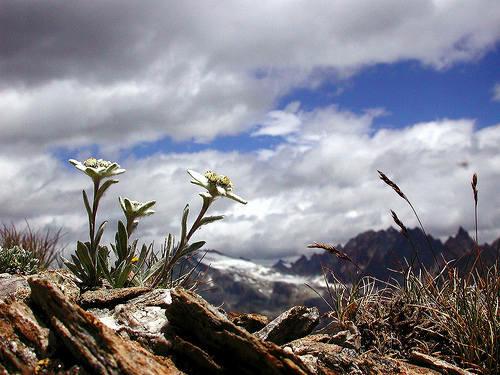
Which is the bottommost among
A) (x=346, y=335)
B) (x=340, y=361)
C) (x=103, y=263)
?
(x=340, y=361)

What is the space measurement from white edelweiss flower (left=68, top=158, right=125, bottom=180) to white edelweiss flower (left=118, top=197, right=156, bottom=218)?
611mm

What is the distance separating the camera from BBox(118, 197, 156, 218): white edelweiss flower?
9.75 m

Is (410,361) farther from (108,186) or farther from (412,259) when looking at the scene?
(108,186)

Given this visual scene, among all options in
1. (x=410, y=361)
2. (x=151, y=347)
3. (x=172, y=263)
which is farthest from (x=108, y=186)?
(x=410, y=361)

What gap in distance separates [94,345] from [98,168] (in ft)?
12.2

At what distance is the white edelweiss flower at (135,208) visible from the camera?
9.75m

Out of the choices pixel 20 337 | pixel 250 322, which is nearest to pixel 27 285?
pixel 20 337

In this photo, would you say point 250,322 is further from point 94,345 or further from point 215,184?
point 94,345

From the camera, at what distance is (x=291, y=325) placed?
339 inches

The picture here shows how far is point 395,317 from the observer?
882 centimetres

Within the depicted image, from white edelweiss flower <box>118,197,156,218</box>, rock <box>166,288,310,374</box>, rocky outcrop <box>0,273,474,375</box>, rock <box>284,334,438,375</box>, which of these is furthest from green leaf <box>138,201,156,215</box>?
rock <box>284,334,438,375</box>

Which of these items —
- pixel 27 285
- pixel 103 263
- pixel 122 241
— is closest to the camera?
pixel 27 285

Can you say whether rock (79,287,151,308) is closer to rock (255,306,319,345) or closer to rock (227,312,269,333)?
rock (227,312,269,333)

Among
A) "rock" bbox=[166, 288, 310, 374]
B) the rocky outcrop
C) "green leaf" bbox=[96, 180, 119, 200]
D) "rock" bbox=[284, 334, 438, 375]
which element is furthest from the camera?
"green leaf" bbox=[96, 180, 119, 200]
